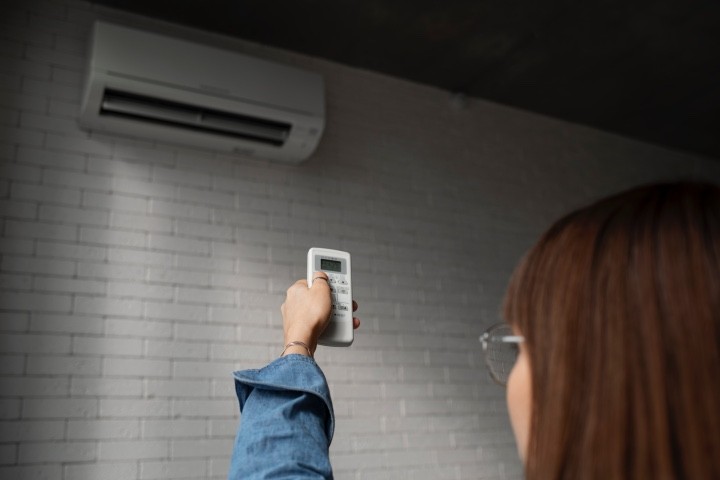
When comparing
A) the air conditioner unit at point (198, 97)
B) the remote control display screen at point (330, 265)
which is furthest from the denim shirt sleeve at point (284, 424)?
the air conditioner unit at point (198, 97)

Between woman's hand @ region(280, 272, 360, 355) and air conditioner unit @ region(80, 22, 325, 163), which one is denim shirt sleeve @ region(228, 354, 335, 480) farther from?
air conditioner unit @ region(80, 22, 325, 163)

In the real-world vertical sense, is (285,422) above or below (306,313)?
below

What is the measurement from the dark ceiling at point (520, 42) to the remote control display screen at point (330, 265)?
1.89m

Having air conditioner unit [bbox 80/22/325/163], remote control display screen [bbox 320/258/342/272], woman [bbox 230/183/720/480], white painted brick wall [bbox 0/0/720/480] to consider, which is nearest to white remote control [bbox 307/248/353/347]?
remote control display screen [bbox 320/258/342/272]

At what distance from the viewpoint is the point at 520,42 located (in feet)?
10.6

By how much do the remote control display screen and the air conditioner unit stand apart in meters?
1.57

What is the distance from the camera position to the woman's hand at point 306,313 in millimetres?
880

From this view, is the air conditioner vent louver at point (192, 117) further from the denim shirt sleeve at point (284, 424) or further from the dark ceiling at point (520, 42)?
the denim shirt sleeve at point (284, 424)

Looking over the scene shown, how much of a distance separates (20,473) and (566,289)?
86.5 inches

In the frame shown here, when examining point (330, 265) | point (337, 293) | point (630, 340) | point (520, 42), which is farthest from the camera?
point (520, 42)

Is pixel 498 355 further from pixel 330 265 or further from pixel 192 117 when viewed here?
pixel 192 117

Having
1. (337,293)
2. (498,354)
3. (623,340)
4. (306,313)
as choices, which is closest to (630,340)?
(623,340)

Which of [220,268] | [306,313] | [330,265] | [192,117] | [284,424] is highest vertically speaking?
[192,117]

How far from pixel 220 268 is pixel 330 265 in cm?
156
